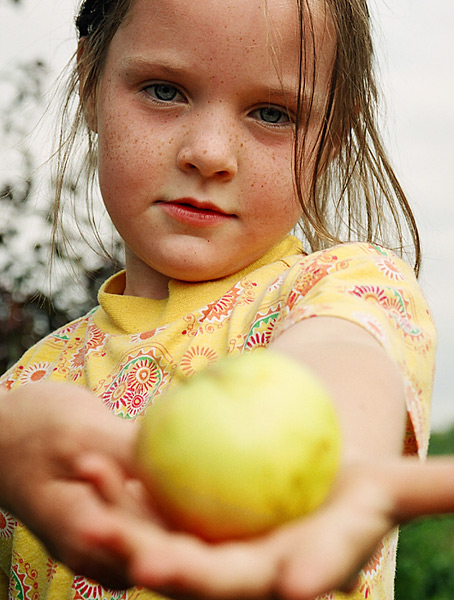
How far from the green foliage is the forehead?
3.16 metres

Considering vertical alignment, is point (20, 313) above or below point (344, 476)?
below

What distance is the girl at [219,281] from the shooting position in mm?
964

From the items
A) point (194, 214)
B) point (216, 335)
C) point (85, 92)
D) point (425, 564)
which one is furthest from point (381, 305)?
point (425, 564)

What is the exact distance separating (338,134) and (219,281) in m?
0.56

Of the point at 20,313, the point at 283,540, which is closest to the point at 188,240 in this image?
the point at 283,540

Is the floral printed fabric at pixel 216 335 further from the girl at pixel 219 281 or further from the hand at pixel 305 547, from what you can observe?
the hand at pixel 305 547

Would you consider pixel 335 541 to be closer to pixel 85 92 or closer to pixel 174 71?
pixel 174 71

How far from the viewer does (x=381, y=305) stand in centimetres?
151

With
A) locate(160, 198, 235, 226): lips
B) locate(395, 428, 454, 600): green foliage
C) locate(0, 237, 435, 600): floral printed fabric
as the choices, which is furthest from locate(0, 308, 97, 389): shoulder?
locate(395, 428, 454, 600): green foliage

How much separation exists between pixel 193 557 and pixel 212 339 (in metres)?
1.08

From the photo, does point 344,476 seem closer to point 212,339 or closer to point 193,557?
point 193,557

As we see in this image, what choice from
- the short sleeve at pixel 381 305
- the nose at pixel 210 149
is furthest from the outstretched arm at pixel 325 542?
the nose at pixel 210 149

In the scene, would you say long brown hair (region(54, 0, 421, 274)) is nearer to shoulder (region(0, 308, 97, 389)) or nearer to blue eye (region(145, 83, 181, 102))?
blue eye (region(145, 83, 181, 102))

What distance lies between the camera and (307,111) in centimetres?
200
